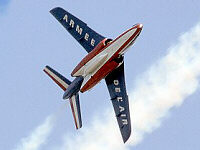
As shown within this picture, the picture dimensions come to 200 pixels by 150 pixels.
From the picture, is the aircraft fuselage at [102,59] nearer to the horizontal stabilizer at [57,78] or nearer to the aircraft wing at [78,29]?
the horizontal stabilizer at [57,78]

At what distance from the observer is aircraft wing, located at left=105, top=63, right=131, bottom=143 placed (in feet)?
240

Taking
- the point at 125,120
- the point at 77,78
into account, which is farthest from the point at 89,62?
the point at 125,120

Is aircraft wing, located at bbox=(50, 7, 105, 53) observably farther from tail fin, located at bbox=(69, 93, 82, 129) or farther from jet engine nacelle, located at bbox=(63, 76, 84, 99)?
tail fin, located at bbox=(69, 93, 82, 129)

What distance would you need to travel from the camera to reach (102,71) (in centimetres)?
7231

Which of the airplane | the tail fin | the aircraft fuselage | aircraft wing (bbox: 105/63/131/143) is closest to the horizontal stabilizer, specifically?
the airplane

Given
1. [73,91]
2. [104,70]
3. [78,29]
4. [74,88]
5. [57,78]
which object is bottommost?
[104,70]

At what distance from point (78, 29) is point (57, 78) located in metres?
6.45

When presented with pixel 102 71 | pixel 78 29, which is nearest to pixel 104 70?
pixel 102 71

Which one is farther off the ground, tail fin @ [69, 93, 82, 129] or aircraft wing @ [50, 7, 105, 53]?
aircraft wing @ [50, 7, 105, 53]

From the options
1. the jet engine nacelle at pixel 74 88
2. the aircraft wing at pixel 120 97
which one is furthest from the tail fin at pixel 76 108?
the aircraft wing at pixel 120 97

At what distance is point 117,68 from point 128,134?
7605 millimetres

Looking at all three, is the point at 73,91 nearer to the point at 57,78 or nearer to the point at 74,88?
the point at 74,88

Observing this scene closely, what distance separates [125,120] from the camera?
7325 cm

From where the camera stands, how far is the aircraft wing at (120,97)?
7319 centimetres
